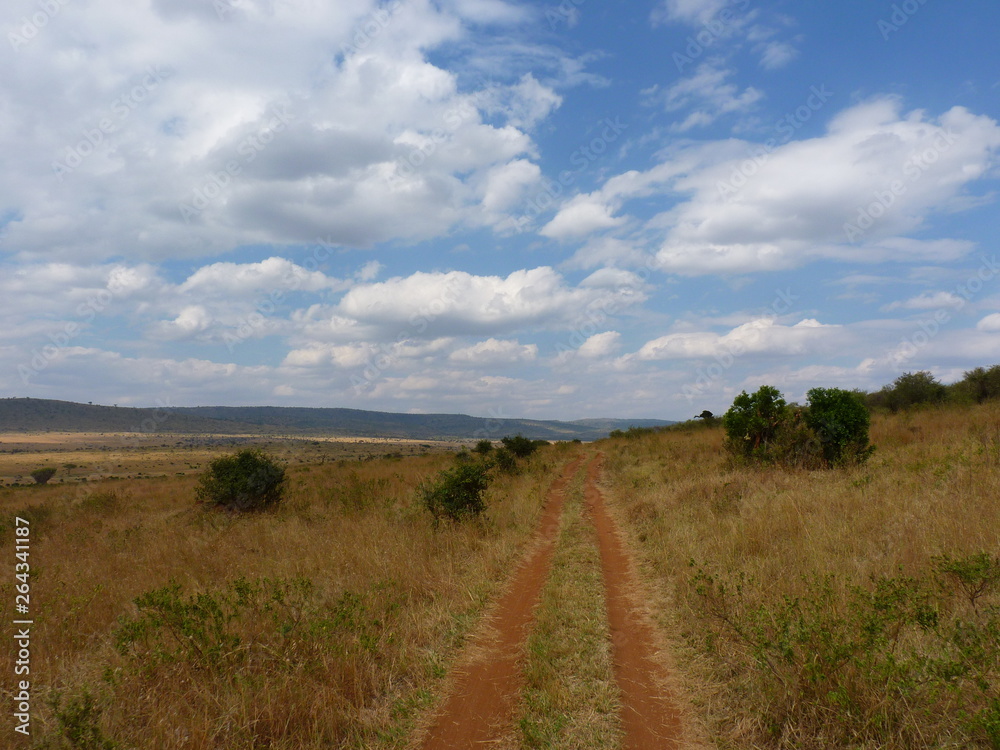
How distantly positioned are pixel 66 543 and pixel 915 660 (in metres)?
16.9

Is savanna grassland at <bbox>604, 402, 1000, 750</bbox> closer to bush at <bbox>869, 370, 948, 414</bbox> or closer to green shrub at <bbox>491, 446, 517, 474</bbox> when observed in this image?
green shrub at <bbox>491, 446, 517, 474</bbox>

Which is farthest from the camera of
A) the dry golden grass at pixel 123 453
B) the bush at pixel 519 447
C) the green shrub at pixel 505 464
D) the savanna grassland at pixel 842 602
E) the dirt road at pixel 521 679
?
the dry golden grass at pixel 123 453

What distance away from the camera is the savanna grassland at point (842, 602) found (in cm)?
404

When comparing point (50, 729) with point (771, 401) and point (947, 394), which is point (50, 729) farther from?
point (947, 394)

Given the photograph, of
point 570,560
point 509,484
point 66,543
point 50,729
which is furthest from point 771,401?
point 66,543

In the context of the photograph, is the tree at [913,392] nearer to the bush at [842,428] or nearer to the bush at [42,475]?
the bush at [842,428]

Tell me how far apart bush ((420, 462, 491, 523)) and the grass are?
4481mm

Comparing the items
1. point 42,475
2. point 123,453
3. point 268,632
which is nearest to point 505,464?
point 268,632

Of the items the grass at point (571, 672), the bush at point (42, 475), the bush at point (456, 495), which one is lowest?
the bush at point (42, 475)

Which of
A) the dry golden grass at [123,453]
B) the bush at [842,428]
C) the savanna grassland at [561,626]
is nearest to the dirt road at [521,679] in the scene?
the savanna grassland at [561,626]

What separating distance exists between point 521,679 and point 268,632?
3.00 meters

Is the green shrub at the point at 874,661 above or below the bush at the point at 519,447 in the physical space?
above

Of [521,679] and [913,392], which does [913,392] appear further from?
[521,679]

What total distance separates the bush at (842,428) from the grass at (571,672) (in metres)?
10.9
